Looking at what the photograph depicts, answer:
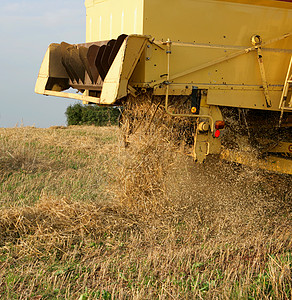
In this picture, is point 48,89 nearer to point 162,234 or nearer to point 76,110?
point 162,234

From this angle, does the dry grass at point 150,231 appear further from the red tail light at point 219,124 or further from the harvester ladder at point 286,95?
the harvester ladder at point 286,95

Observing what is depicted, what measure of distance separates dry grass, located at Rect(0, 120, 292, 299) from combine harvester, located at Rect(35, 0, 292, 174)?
0.43 metres

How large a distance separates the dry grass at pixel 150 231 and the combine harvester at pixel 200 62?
0.43 meters

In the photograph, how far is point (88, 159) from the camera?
7.75m

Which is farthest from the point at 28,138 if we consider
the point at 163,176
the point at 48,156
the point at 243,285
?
the point at 243,285

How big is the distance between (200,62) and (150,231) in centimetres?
182

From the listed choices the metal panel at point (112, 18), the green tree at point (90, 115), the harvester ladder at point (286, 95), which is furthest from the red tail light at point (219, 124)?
the green tree at point (90, 115)

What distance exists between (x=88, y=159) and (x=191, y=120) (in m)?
3.72

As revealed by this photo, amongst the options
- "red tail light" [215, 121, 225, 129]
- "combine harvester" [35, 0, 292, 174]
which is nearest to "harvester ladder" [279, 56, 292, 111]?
"combine harvester" [35, 0, 292, 174]

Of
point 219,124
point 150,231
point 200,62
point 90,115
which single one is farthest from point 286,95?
point 90,115

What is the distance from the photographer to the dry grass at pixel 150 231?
9.70 feet

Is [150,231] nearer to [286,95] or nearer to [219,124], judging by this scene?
[219,124]

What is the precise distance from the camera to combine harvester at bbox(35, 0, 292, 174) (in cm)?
396

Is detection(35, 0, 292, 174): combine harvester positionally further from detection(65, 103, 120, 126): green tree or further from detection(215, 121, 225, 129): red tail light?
detection(65, 103, 120, 126): green tree
